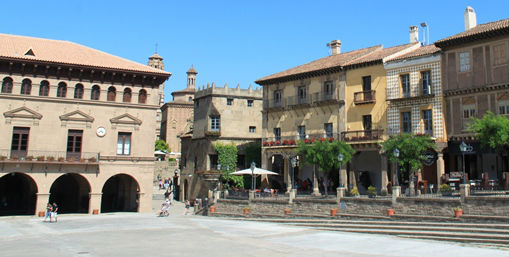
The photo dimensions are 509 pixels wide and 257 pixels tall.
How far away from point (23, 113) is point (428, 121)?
28875 millimetres

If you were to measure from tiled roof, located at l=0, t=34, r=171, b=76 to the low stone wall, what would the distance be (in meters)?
13.1

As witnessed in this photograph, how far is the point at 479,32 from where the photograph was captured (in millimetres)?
28547

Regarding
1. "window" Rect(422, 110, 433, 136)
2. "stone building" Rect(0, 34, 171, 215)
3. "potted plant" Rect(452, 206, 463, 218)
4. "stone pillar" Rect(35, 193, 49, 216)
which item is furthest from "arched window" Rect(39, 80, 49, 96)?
"potted plant" Rect(452, 206, 463, 218)

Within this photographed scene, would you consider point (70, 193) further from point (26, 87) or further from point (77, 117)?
point (26, 87)

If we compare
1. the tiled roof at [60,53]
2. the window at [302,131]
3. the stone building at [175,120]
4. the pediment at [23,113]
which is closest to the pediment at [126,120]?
the tiled roof at [60,53]

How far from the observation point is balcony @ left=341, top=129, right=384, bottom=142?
33.5 meters

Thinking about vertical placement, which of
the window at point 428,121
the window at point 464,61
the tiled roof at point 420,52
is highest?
the tiled roof at point 420,52

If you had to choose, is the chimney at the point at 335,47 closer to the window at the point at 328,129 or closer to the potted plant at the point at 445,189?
the window at the point at 328,129

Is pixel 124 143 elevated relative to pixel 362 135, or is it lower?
lower

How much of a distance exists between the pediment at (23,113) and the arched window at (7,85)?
1554 millimetres

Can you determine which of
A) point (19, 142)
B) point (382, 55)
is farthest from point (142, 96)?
point (382, 55)

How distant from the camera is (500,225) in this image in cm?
2048

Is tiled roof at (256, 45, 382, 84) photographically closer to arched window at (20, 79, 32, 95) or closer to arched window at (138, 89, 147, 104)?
arched window at (138, 89, 147, 104)

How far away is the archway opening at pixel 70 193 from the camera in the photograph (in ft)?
120
